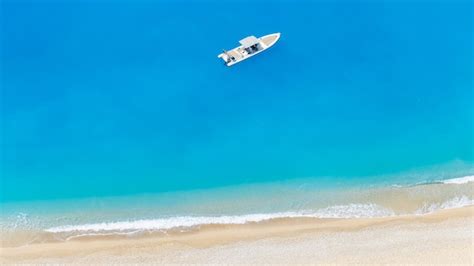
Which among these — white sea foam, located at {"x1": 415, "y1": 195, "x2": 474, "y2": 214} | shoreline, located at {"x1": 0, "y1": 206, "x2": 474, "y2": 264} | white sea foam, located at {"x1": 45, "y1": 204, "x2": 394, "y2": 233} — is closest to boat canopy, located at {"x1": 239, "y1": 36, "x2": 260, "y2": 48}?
white sea foam, located at {"x1": 45, "y1": 204, "x2": 394, "y2": 233}

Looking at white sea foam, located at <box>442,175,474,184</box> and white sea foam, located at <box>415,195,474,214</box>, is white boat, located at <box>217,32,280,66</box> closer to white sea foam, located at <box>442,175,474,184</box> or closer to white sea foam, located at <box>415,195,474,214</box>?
white sea foam, located at <box>442,175,474,184</box>

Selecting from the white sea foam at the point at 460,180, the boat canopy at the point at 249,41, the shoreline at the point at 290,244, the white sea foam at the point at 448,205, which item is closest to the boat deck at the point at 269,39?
the boat canopy at the point at 249,41

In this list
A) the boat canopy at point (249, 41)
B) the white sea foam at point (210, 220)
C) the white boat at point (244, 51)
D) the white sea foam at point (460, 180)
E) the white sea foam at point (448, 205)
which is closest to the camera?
the white sea foam at point (210, 220)

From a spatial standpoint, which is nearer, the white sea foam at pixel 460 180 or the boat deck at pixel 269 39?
the white sea foam at pixel 460 180

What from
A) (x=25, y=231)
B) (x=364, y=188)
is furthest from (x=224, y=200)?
(x=25, y=231)

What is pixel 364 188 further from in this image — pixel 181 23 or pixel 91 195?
pixel 181 23

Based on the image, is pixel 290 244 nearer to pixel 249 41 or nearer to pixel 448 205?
pixel 448 205

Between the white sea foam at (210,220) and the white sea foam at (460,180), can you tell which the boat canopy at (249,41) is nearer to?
the white sea foam at (210,220)
